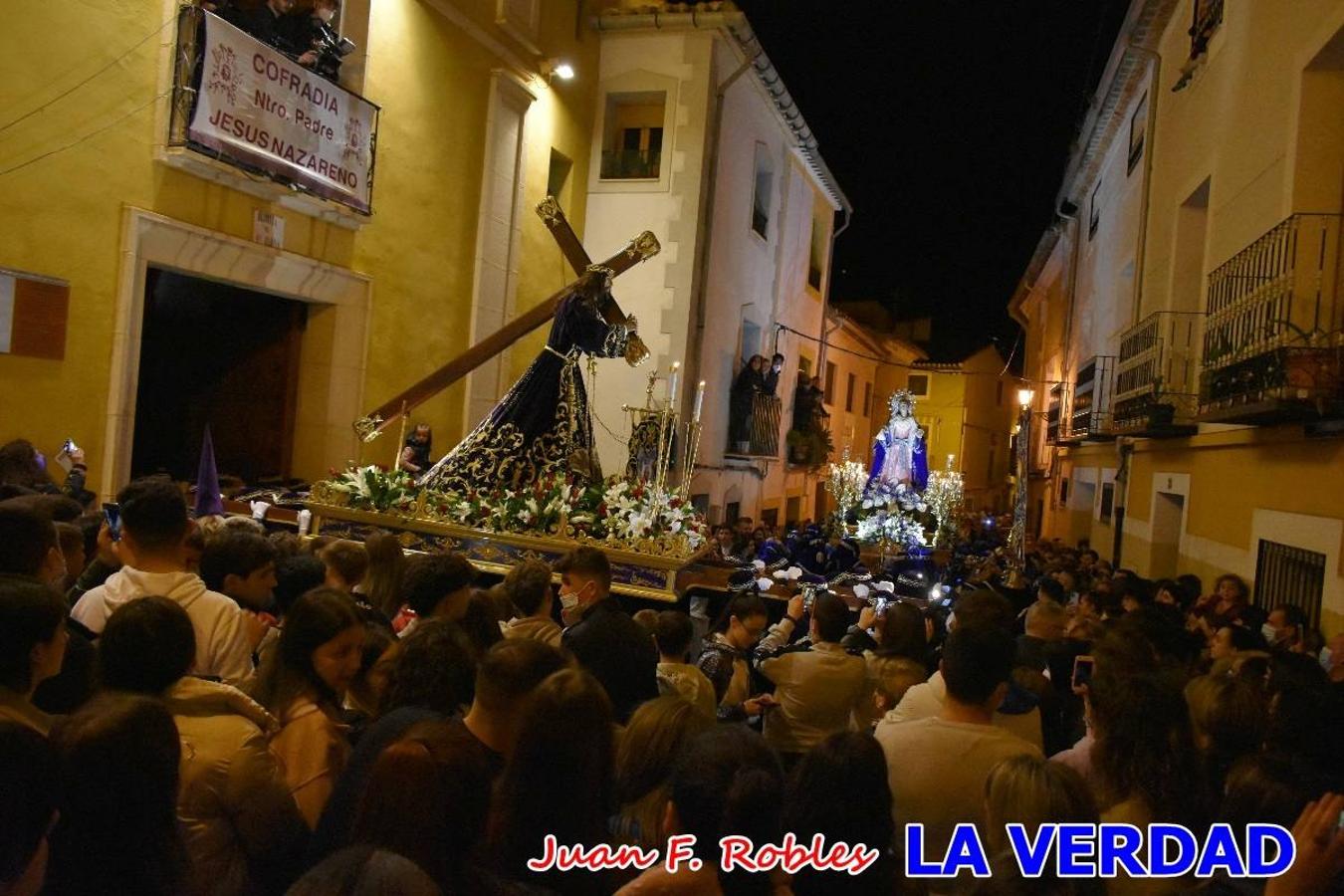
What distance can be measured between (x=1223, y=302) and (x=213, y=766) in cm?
868

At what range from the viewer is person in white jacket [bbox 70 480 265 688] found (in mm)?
3176

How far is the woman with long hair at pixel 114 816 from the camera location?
1.88 m

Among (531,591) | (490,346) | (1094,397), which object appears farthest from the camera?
(1094,397)

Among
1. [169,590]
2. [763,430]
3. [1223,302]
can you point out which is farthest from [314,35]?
[763,430]

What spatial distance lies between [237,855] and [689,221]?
536 inches

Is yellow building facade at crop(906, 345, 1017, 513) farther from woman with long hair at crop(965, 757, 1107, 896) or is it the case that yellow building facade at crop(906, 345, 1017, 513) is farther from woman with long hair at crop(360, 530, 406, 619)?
woman with long hair at crop(965, 757, 1107, 896)

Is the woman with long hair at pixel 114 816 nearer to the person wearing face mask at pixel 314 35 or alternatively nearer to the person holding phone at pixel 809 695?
the person holding phone at pixel 809 695

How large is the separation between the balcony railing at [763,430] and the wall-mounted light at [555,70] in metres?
6.77

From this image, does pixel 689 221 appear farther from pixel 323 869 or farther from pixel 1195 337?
pixel 323 869

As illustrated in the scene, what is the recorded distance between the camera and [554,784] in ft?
7.13

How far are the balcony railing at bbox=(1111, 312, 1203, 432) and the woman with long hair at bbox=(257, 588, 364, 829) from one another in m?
8.99

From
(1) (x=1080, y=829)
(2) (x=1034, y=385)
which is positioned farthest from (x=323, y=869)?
(2) (x=1034, y=385)

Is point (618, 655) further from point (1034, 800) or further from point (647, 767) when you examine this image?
point (1034, 800)

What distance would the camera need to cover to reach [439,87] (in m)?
12.0
